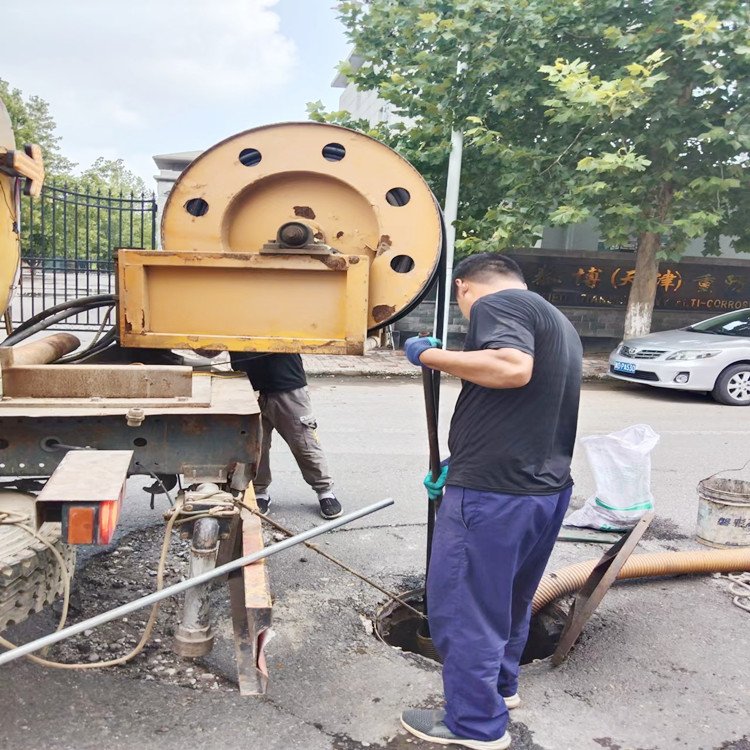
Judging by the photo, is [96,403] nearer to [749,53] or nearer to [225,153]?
[225,153]

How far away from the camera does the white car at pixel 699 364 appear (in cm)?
975

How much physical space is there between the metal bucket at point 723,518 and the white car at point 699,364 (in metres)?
5.57

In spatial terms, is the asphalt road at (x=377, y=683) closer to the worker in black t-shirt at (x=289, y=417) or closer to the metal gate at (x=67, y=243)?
the worker in black t-shirt at (x=289, y=417)

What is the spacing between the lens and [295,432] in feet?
15.1

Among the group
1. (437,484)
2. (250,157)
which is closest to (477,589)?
(437,484)

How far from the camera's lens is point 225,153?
9.78 ft

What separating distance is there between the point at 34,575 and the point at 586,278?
1288 cm

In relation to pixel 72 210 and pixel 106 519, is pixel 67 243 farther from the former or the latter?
pixel 106 519

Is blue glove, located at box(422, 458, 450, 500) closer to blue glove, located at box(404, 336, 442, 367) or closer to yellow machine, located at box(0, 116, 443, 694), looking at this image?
blue glove, located at box(404, 336, 442, 367)

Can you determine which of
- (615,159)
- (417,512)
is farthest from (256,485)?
(615,159)

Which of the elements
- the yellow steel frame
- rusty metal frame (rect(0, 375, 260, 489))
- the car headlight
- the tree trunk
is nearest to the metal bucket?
the yellow steel frame

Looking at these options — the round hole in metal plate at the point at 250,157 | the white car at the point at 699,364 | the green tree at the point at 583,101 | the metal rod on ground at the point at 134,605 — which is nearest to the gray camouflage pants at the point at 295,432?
the round hole in metal plate at the point at 250,157

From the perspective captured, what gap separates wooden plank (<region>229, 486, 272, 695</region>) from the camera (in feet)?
6.97

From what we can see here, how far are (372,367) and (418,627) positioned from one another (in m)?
8.19
